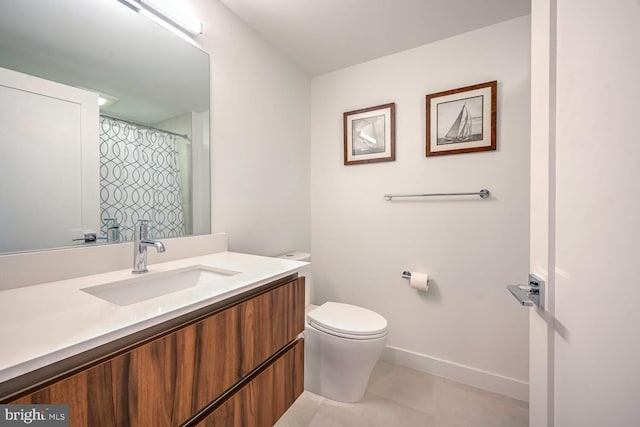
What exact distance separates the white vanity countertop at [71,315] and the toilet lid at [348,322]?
646 mm

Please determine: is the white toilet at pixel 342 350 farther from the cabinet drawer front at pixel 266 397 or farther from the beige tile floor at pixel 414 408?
the cabinet drawer front at pixel 266 397

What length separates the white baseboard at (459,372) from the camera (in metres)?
1.55

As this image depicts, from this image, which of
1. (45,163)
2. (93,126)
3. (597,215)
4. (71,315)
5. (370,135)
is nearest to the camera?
(597,215)

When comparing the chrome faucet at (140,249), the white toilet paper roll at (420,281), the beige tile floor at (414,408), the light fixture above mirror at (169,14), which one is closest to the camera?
the chrome faucet at (140,249)

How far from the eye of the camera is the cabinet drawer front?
2.51 feet

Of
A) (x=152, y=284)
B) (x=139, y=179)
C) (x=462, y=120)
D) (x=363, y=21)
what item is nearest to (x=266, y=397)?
(x=152, y=284)

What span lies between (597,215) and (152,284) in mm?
1269

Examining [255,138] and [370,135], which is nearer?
[255,138]

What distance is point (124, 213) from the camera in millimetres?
1066

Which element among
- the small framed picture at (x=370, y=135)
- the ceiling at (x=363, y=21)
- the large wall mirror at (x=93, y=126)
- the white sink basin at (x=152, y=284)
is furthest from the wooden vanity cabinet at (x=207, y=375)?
the ceiling at (x=363, y=21)

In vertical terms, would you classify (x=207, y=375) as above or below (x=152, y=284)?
below

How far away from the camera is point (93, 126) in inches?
38.3

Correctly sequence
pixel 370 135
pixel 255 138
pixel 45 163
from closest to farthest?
pixel 45 163
pixel 255 138
pixel 370 135

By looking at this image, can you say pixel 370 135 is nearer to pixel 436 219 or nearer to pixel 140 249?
pixel 436 219
